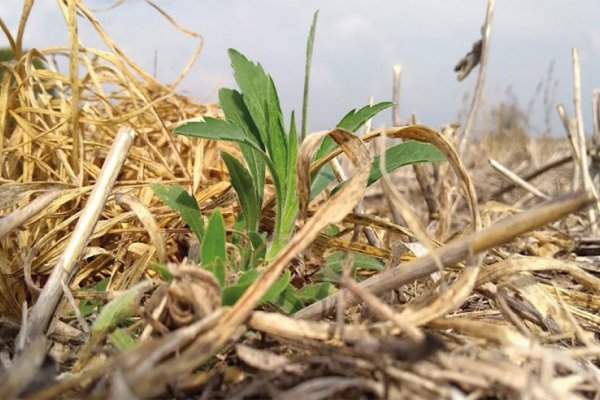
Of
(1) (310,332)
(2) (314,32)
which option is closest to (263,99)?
(2) (314,32)

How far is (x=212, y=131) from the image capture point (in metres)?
0.94

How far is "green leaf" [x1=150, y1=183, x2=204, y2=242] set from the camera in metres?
1.02

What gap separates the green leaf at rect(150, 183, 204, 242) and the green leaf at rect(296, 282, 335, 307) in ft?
0.70

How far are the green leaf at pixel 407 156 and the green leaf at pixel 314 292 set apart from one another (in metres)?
0.17

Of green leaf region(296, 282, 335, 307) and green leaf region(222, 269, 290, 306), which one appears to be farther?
green leaf region(296, 282, 335, 307)

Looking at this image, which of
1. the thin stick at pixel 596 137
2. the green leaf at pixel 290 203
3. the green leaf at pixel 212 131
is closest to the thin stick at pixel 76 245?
the green leaf at pixel 212 131

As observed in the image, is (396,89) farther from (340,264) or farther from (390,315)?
(390,315)

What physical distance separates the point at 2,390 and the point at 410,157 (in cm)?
67

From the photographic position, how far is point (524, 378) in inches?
23.4

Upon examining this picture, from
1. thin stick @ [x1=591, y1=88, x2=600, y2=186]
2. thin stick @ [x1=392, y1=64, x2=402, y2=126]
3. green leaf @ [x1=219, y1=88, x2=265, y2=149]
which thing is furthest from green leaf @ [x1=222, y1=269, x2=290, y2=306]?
thin stick @ [x1=591, y1=88, x2=600, y2=186]

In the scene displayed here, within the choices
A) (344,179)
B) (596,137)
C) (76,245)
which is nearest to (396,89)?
(596,137)

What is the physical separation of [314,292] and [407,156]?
0.27 meters

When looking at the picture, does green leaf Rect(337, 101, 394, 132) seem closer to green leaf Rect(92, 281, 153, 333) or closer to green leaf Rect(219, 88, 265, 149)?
green leaf Rect(219, 88, 265, 149)

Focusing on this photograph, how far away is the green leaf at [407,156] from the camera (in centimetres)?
101
